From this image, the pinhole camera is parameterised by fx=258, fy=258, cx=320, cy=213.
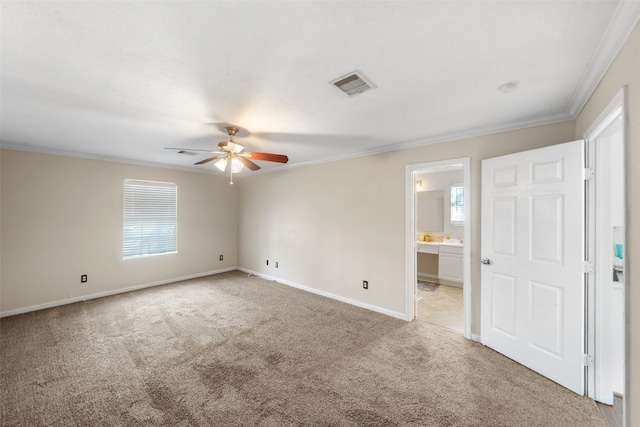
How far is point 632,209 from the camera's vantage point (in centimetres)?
139

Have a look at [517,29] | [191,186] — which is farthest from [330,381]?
[191,186]

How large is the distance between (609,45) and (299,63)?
5.85ft

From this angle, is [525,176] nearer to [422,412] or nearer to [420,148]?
[420,148]

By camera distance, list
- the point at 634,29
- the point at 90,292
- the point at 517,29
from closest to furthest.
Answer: the point at 634,29 → the point at 517,29 → the point at 90,292

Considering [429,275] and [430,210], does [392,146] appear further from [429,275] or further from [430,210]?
[429,275]

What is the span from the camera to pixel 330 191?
445 centimetres

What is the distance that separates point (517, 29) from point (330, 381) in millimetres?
2775

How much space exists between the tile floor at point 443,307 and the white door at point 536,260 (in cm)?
70

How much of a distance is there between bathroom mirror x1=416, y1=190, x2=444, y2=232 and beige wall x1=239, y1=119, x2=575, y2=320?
82.5 inches

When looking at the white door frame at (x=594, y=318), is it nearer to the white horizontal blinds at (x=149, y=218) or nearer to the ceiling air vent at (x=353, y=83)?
the ceiling air vent at (x=353, y=83)

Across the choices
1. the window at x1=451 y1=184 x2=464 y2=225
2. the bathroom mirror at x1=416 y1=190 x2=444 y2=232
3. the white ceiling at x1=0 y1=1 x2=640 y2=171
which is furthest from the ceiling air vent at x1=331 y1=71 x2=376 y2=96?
the window at x1=451 y1=184 x2=464 y2=225

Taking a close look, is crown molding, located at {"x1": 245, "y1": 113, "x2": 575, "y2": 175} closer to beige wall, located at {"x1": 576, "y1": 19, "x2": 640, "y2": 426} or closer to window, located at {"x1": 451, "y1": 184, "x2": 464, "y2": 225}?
beige wall, located at {"x1": 576, "y1": 19, "x2": 640, "y2": 426}

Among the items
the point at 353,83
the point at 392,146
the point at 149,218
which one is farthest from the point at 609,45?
the point at 149,218

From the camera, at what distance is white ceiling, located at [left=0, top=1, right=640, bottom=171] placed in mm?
1272
